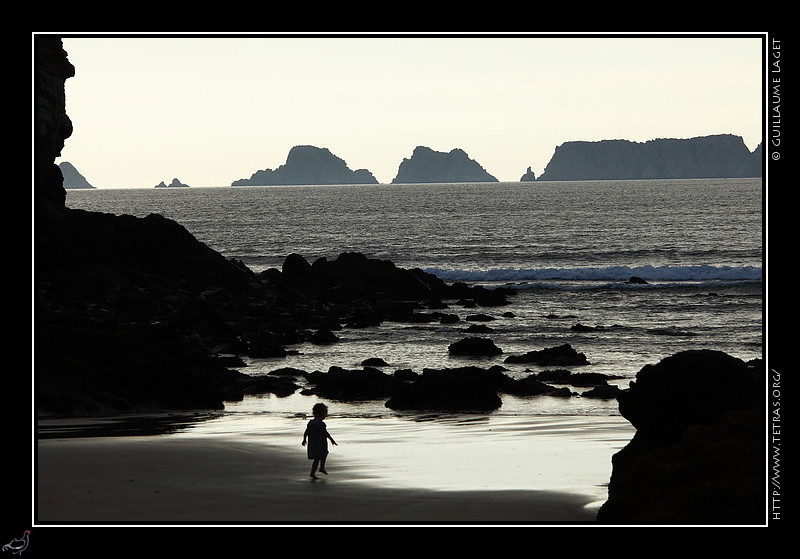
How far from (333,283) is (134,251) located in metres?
9.43

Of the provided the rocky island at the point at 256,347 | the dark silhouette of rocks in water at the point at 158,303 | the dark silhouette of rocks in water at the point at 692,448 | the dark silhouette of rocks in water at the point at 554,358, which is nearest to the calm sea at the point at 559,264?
the dark silhouette of rocks in water at the point at 554,358

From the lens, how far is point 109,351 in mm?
22547

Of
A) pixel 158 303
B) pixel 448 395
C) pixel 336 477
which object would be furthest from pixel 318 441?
pixel 158 303

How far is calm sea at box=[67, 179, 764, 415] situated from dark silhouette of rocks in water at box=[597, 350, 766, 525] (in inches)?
364

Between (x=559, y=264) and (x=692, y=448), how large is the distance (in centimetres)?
6282

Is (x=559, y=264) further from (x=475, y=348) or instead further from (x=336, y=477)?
(x=336, y=477)
